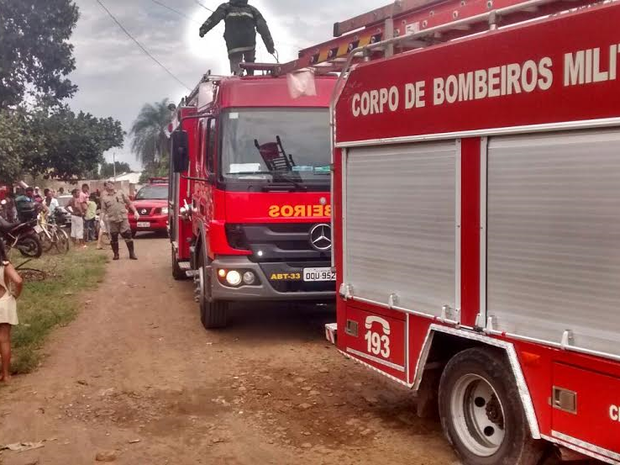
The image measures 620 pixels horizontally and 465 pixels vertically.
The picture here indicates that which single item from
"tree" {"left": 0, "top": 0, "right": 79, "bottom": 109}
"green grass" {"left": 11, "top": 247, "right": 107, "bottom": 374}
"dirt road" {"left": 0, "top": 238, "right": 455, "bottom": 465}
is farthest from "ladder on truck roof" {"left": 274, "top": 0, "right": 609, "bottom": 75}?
"tree" {"left": 0, "top": 0, "right": 79, "bottom": 109}

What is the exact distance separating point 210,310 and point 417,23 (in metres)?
4.64

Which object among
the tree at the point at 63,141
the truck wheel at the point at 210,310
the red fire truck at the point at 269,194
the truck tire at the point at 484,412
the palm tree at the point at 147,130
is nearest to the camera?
the truck tire at the point at 484,412

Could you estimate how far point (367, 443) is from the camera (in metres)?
5.00

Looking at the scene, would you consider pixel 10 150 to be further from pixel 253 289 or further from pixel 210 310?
pixel 253 289

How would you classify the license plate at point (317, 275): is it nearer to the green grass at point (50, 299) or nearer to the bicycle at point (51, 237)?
the green grass at point (50, 299)

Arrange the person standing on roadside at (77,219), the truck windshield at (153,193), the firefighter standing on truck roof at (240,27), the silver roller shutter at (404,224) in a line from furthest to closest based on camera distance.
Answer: the truck windshield at (153,193) < the person standing on roadside at (77,219) < the firefighter standing on truck roof at (240,27) < the silver roller shutter at (404,224)

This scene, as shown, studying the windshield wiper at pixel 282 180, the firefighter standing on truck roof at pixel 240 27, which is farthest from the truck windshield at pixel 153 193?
the windshield wiper at pixel 282 180

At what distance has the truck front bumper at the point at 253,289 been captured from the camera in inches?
302

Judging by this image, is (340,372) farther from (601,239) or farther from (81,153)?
(81,153)

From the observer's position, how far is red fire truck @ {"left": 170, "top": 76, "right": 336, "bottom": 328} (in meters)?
7.64

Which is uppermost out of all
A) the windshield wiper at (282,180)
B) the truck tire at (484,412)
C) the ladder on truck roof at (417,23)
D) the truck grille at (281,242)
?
the ladder on truck roof at (417,23)

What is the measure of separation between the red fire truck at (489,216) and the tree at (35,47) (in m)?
24.8

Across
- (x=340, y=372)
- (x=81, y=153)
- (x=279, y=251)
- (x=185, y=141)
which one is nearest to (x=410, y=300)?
(x=340, y=372)

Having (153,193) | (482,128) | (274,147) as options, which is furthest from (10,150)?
(482,128)
